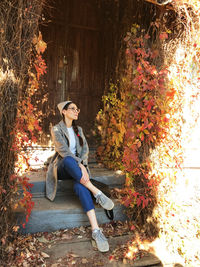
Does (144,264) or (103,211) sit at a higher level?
A: (103,211)

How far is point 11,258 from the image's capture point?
8.82 ft

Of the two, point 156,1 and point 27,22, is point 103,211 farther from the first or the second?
point 156,1

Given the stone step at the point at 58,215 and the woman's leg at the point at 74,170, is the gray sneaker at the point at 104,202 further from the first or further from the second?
the stone step at the point at 58,215

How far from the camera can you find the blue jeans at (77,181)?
317cm

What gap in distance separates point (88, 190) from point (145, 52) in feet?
5.85

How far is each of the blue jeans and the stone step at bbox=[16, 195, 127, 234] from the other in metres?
0.27

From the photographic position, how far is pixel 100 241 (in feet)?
9.75

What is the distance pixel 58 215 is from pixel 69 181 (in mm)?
665

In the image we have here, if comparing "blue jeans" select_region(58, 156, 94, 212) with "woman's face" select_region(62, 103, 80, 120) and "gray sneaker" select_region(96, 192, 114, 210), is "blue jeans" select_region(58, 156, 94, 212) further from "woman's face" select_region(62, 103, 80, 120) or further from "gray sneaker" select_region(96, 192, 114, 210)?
"woman's face" select_region(62, 103, 80, 120)

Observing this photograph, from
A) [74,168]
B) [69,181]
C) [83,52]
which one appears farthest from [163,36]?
[83,52]

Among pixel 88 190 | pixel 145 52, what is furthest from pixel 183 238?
pixel 145 52

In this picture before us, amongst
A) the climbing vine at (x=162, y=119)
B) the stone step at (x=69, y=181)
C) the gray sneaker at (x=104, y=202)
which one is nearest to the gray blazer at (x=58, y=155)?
the stone step at (x=69, y=181)

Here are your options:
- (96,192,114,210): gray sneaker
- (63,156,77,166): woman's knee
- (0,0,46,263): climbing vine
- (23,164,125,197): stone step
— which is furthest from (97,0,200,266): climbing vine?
(0,0,46,263): climbing vine

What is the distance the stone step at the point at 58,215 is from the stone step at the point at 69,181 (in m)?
0.22
